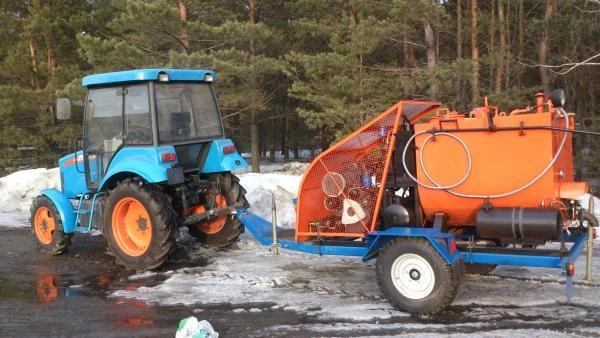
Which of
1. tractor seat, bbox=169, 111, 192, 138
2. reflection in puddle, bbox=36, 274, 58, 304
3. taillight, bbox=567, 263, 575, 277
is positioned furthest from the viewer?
tractor seat, bbox=169, 111, 192, 138

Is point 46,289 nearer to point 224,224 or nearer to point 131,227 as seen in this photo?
point 131,227

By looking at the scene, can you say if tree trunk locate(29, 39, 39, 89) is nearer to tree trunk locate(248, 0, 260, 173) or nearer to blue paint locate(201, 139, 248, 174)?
tree trunk locate(248, 0, 260, 173)

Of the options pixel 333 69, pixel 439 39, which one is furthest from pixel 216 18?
pixel 439 39

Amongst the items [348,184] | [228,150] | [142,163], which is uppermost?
[228,150]

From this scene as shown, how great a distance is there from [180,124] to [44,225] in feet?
9.45

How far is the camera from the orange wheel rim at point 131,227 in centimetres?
721

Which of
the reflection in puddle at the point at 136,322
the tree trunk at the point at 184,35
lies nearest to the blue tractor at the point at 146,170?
the reflection in puddle at the point at 136,322

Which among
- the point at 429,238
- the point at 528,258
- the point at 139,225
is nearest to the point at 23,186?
the point at 139,225

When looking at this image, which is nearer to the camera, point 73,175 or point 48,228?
point 73,175

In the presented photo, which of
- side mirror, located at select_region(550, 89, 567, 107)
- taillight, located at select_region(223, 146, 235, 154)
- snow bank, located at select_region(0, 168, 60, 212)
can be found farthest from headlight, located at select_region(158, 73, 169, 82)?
snow bank, located at select_region(0, 168, 60, 212)

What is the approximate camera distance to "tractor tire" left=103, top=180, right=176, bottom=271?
687cm

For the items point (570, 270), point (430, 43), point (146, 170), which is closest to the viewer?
point (570, 270)

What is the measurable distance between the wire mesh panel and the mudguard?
12.3ft

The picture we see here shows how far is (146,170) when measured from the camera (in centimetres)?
679
